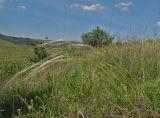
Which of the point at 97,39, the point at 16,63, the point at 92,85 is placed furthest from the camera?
the point at 16,63

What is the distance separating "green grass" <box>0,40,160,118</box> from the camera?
3.47 meters

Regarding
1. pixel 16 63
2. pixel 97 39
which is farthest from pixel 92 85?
pixel 16 63

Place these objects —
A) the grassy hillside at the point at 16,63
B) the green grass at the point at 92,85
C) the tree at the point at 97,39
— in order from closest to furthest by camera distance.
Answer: the green grass at the point at 92,85
the tree at the point at 97,39
the grassy hillside at the point at 16,63

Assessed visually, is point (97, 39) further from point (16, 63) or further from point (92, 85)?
point (16, 63)

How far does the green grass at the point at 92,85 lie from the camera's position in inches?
137

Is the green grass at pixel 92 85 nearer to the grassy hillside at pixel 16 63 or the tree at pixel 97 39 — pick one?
the tree at pixel 97 39

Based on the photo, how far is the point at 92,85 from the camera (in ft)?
13.5

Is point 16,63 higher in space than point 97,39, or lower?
lower

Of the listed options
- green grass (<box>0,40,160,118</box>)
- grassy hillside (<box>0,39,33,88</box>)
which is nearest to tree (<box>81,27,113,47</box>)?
green grass (<box>0,40,160,118</box>)

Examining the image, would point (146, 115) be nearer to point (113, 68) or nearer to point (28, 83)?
point (113, 68)

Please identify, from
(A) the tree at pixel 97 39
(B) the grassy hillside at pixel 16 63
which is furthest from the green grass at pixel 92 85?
(B) the grassy hillside at pixel 16 63

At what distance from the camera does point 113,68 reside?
3.77 m

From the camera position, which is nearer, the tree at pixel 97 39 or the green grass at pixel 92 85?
the green grass at pixel 92 85

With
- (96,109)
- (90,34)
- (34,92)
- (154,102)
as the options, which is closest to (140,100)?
(154,102)
